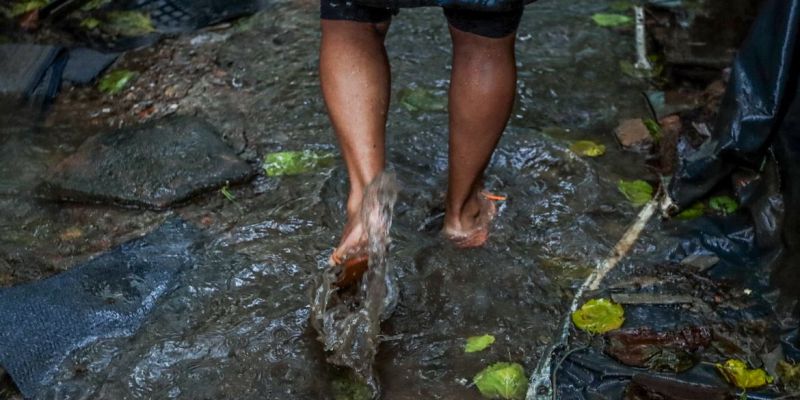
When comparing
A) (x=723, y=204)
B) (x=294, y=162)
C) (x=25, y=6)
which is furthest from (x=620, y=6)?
(x=25, y=6)

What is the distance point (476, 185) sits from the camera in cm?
266

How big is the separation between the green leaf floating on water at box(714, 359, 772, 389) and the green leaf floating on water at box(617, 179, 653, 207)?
80 cm

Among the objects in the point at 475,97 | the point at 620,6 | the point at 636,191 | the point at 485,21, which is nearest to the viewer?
the point at 485,21

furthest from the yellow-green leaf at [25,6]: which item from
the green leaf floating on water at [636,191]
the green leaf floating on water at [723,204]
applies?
the green leaf floating on water at [723,204]

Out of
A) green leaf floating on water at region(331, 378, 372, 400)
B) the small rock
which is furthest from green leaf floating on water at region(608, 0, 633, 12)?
green leaf floating on water at region(331, 378, 372, 400)

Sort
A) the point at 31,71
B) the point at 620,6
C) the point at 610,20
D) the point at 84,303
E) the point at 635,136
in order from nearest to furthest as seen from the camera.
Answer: the point at 84,303
the point at 635,136
the point at 31,71
the point at 610,20
the point at 620,6

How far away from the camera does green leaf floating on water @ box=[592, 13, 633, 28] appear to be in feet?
13.8

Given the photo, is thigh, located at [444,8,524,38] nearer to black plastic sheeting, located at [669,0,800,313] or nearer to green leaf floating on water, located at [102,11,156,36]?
black plastic sheeting, located at [669,0,800,313]

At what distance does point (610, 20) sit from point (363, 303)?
2393 millimetres

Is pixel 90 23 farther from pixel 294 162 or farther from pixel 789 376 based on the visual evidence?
pixel 789 376

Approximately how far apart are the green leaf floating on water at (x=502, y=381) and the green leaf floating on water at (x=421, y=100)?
56.5 inches

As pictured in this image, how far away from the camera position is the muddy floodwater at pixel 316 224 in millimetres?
2338

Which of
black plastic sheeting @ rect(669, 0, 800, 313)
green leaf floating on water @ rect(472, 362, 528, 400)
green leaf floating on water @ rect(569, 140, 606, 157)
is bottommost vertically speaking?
green leaf floating on water @ rect(569, 140, 606, 157)

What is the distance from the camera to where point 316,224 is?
2877mm
